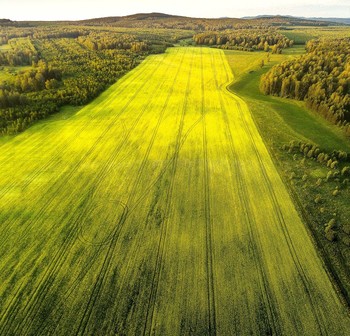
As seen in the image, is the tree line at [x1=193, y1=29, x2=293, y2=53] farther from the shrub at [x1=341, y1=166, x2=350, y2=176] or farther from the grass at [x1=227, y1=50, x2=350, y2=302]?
the shrub at [x1=341, y1=166, x2=350, y2=176]

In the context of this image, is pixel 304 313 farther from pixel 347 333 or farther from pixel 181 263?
pixel 181 263

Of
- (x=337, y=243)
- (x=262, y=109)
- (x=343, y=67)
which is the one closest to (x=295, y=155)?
(x=337, y=243)

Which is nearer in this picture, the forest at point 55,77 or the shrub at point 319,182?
the shrub at point 319,182

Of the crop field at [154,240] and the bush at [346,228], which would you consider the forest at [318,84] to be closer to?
the crop field at [154,240]

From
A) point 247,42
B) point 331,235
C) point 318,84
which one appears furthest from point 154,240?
point 247,42

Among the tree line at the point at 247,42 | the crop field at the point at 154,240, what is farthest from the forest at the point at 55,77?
the tree line at the point at 247,42

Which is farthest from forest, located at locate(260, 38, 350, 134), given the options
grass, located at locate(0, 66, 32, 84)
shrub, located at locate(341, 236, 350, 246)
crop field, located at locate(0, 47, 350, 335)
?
grass, located at locate(0, 66, 32, 84)
